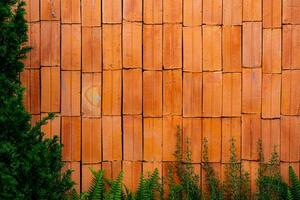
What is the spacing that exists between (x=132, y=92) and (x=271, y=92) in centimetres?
126

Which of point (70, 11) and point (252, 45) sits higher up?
point (70, 11)

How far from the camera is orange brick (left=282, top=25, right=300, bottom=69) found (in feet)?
16.9

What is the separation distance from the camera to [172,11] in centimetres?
516

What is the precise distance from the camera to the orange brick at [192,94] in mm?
5191

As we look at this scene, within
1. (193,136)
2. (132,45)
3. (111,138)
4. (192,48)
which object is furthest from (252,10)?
(111,138)

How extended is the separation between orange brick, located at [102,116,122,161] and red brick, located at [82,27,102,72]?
1.72ft

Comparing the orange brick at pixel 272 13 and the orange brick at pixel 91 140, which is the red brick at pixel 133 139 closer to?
the orange brick at pixel 91 140

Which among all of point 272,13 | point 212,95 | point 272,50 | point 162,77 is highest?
point 272,13

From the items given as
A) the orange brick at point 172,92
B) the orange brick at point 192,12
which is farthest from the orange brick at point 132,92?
the orange brick at point 192,12

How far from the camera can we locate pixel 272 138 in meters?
5.21

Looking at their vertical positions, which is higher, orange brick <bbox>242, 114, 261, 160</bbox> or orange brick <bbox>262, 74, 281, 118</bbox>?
orange brick <bbox>262, 74, 281, 118</bbox>

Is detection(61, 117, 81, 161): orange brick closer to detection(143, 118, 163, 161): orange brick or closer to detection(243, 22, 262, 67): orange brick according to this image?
detection(143, 118, 163, 161): orange brick

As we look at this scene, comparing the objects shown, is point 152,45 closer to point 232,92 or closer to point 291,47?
point 232,92

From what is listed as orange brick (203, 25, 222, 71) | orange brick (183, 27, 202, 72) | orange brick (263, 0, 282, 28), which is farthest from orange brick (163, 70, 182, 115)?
orange brick (263, 0, 282, 28)
